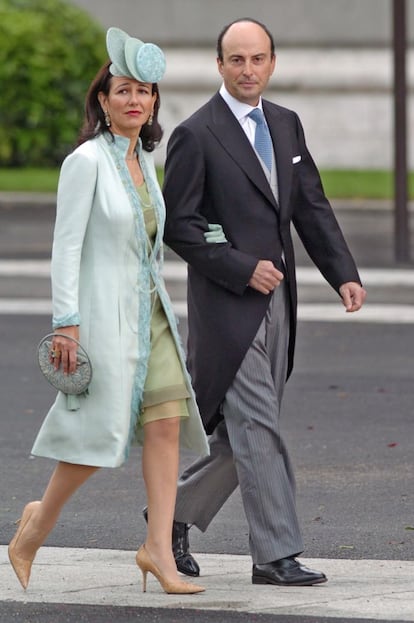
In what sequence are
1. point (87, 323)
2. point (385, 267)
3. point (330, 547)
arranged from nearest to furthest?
point (87, 323)
point (330, 547)
point (385, 267)

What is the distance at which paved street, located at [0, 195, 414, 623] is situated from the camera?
208 inches

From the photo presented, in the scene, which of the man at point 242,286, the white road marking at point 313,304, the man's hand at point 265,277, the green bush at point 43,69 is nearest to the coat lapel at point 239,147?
the man at point 242,286

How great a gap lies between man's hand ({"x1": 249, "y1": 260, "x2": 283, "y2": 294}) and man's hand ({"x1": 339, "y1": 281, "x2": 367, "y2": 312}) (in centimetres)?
35

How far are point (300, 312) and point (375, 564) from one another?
22.8 ft

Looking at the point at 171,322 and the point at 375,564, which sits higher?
the point at 171,322

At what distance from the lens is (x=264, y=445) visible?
17.8 feet

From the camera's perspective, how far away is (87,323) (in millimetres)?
5270

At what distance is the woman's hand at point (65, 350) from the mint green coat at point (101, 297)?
1.3 inches

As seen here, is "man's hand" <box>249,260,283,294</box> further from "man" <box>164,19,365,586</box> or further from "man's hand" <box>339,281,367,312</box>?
"man's hand" <box>339,281,367,312</box>

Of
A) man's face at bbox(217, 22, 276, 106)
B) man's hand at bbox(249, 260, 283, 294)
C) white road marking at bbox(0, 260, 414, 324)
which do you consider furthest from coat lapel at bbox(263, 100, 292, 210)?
white road marking at bbox(0, 260, 414, 324)

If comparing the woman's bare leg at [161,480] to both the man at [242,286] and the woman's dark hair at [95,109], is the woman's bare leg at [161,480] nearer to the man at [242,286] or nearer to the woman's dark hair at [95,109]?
the man at [242,286]

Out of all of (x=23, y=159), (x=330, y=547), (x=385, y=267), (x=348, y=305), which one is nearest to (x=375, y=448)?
(x=330, y=547)

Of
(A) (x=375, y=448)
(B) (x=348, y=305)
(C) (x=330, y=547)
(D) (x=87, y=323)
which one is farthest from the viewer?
(A) (x=375, y=448)

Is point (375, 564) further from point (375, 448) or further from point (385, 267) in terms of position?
point (385, 267)
